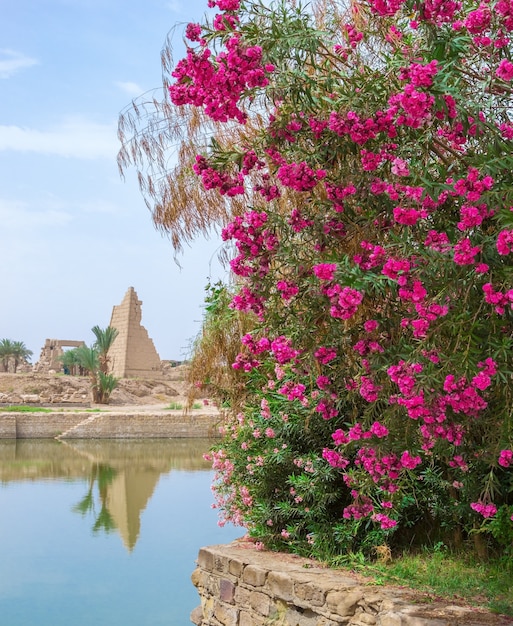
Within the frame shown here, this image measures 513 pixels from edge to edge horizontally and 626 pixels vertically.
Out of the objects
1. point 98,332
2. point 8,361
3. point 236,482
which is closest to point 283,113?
point 236,482

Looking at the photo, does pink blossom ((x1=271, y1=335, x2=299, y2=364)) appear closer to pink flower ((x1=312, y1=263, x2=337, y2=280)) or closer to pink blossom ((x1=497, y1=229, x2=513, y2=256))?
pink flower ((x1=312, y1=263, x2=337, y2=280))

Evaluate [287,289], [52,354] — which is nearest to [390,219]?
[287,289]

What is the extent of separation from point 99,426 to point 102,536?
41.6ft

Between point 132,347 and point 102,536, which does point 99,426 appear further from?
point 132,347

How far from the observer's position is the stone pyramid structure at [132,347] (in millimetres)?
45250

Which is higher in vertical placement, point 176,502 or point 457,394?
point 457,394

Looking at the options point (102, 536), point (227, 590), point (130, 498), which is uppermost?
point (227, 590)

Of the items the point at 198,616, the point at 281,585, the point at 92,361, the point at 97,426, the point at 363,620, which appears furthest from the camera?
the point at 92,361

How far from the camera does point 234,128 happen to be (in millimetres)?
8094

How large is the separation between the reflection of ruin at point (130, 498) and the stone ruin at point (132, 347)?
88.8 ft

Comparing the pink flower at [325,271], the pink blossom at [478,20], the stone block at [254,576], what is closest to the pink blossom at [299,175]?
the pink flower at [325,271]

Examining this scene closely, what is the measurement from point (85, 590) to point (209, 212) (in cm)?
520

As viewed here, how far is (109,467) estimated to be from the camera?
1864cm

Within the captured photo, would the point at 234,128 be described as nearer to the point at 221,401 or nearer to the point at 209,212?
the point at 209,212
